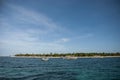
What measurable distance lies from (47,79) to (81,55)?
17194 cm

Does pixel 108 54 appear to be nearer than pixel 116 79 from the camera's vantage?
No

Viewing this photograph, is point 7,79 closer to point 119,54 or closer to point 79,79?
point 79,79

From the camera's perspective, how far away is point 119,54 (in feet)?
648

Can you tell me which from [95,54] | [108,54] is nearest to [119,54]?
[108,54]

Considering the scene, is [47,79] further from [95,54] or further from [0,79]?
[95,54]

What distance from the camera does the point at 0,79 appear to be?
83.5 feet

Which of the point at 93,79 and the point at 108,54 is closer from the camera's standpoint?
the point at 93,79

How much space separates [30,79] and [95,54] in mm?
180602

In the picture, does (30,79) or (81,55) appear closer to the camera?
(30,79)

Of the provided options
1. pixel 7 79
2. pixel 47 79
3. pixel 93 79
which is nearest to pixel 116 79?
pixel 93 79

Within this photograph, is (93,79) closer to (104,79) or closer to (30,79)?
(104,79)

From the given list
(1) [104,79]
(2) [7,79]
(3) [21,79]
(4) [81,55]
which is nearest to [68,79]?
(1) [104,79]

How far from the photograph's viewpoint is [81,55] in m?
195

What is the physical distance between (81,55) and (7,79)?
569ft
